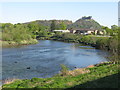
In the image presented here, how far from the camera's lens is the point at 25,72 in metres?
23.0

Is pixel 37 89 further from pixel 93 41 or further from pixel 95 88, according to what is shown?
pixel 93 41

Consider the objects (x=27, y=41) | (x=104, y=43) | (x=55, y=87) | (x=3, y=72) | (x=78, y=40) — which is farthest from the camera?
(x=78, y=40)

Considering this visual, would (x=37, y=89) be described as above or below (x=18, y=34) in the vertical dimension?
below

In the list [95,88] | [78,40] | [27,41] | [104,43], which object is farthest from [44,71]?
[78,40]

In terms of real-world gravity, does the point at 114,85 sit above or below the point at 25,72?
above

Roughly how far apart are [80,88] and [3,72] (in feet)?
47.3

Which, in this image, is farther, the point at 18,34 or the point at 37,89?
the point at 18,34

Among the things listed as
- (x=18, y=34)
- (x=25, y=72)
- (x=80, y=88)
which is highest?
(x=18, y=34)

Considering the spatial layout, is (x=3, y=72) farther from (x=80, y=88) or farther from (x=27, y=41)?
(x=27, y=41)

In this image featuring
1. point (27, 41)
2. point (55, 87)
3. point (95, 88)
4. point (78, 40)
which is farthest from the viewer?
point (78, 40)

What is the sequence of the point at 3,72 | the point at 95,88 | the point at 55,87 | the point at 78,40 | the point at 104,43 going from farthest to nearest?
the point at 78,40
the point at 104,43
the point at 3,72
the point at 55,87
the point at 95,88

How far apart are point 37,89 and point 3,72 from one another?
12392 mm

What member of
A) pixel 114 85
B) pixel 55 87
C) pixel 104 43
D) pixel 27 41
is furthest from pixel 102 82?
pixel 27 41

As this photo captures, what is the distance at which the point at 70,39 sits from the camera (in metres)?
79.2
